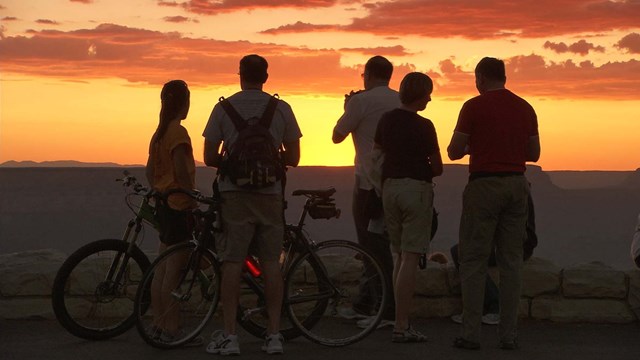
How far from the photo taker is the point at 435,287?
888 centimetres

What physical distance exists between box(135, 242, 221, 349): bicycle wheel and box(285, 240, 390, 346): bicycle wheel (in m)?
0.56

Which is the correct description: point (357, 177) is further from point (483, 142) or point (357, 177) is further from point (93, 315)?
point (93, 315)

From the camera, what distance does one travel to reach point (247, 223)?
6.92 m

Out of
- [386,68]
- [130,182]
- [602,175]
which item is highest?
[386,68]

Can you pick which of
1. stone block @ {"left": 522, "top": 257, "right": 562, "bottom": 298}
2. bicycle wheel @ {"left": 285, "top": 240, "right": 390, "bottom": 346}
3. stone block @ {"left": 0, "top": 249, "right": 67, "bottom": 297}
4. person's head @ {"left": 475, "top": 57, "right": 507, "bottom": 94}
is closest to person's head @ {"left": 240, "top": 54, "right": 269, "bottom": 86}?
bicycle wheel @ {"left": 285, "top": 240, "right": 390, "bottom": 346}

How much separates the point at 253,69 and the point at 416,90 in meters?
1.16

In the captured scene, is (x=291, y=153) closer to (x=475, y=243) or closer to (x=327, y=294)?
(x=327, y=294)

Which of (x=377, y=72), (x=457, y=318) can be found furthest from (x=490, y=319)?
(x=377, y=72)

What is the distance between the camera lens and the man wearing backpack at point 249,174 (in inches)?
267

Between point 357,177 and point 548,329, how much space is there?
6.37 feet

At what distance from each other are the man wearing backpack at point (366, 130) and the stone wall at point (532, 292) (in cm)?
89

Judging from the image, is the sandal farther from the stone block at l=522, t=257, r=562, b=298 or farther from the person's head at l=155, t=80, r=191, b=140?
the person's head at l=155, t=80, r=191, b=140

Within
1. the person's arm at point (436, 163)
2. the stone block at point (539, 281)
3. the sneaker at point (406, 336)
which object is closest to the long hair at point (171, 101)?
the person's arm at point (436, 163)

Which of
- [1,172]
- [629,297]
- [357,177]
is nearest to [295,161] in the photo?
[357,177]
